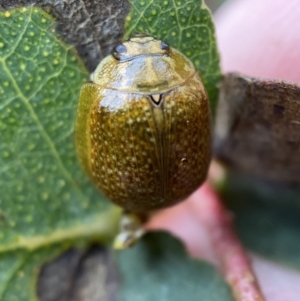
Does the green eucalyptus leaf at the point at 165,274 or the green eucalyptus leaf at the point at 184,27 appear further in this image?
the green eucalyptus leaf at the point at 165,274

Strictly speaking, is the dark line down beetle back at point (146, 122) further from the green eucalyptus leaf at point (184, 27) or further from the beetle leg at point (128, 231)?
the beetle leg at point (128, 231)

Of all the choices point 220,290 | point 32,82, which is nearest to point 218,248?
point 220,290

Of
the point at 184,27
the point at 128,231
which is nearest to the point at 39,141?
the point at 128,231

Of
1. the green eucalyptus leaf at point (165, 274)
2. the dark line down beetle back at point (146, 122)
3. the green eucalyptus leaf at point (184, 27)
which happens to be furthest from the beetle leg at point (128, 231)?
the green eucalyptus leaf at point (184, 27)

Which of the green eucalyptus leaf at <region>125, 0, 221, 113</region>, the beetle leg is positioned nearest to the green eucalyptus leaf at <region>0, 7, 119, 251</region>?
the beetle leg

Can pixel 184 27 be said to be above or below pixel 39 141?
above

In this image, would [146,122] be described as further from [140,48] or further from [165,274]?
[165,274]
